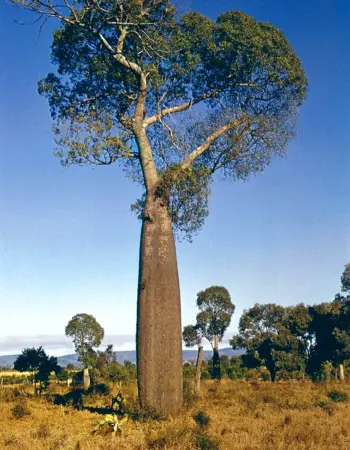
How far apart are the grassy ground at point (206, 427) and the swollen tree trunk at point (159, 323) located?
1.72ft

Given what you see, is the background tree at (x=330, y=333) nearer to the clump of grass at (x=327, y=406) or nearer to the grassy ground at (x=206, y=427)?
the grassy ground at (x=206, y=427)

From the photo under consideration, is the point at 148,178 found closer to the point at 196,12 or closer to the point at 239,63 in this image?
the point at 239,63

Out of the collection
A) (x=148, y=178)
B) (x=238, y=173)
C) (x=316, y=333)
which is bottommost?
(x=316, y=333)

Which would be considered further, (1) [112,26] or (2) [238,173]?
(2) [238,173]

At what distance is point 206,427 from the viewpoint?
8.79 metres

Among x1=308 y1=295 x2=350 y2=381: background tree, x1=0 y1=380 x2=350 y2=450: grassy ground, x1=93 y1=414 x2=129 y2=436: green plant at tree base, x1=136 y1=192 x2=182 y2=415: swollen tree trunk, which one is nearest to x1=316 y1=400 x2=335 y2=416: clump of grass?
x1=0 y1=380 x2=350 y2=450: grassy ground

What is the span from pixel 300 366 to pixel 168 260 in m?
23.5

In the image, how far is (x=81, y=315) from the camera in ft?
179

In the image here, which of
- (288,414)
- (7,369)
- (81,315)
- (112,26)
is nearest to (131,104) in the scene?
(112,26)

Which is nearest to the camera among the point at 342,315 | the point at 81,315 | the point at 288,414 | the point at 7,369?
the point at 288,414

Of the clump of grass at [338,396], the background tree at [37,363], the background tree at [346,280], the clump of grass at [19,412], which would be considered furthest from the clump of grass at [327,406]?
the background tree at [346,280]

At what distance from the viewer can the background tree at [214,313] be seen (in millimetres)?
43375

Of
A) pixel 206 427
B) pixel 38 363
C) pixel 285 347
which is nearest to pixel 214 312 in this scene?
pixel 285 347

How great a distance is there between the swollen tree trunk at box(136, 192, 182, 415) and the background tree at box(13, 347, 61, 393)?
9729 millimetres
